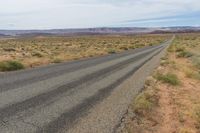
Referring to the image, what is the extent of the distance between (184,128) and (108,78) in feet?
28.1

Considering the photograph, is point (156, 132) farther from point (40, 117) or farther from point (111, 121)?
point (40, 117)

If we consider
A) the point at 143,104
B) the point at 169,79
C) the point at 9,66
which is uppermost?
the point at 143,104

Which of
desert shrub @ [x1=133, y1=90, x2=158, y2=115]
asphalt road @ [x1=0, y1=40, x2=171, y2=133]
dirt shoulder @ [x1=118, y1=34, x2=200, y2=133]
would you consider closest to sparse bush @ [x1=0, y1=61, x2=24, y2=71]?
asphalt road @ [x1=0, y1=40, x2=171, y2=133]

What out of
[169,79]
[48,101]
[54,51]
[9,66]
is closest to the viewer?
[48,101]

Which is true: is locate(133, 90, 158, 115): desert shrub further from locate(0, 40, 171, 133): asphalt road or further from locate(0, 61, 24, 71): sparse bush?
locate(0, 61, 24, 71): sparse bush

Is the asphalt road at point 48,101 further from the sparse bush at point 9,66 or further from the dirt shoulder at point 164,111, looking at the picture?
the sparse bush at point 9,66

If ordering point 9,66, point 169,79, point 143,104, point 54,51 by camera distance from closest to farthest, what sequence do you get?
point 143,104 → point 169,79 → point 9,66 → point 54,51

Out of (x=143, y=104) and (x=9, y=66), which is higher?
(x=143, y=104)

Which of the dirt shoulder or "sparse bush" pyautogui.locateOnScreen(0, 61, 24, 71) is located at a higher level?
the dirt shoulder

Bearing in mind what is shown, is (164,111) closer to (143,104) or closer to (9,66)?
(143,104)

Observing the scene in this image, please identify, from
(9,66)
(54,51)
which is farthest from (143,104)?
(54,51)

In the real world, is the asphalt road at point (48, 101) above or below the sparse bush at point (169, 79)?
above

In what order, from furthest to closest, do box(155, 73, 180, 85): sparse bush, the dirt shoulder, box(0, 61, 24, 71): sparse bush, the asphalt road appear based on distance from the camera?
1. box(0, 61, 24, 71): sparse bush
2. box(155, 73, 180, 85): sparse bush
3. the dirt shoulder
4. the asphalt road

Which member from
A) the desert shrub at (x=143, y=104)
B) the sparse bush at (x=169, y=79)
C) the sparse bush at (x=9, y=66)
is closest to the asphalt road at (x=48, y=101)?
the desert shrub at (x=143, y=104)
